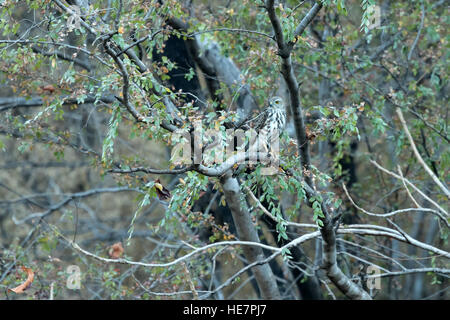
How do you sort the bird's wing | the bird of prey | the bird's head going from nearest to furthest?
the bird of prey
the bird's wing
the bird's head

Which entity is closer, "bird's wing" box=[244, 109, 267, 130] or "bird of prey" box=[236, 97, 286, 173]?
"bird of prey" box=[236, 97, 286, 173]

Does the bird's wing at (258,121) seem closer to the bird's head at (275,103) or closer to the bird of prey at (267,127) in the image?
the bird of prey at (267,127)

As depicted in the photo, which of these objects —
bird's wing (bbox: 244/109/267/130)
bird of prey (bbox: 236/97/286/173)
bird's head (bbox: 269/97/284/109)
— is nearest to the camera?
bird of prey (bbox: 236/97/286/173)

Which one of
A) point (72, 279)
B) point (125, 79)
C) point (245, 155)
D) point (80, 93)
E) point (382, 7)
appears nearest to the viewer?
point (125, 79)

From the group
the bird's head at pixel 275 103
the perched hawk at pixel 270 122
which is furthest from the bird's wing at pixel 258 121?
the bird's head at pixel 275 103

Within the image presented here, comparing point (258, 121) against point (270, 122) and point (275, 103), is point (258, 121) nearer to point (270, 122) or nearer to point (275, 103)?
point (270, 122)

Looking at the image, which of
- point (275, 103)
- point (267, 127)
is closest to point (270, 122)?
point (267, 127)

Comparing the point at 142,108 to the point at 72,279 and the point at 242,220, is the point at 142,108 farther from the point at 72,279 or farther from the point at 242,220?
the point at 72,279

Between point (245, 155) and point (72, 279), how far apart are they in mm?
2882

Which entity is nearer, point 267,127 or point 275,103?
point 267,127

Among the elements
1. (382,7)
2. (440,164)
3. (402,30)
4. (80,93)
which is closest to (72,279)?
(80,93)

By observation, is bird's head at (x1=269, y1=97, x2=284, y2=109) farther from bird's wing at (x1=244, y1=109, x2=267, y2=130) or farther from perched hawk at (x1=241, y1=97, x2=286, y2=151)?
bird's wing at (x1=244, y1=109, x2=267, y2=130)

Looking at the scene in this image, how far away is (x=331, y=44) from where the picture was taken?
18.8 feet

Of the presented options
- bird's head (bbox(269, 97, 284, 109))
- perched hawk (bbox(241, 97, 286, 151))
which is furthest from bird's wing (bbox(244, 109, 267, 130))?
bird's head (bbox(269, 97, 284, 109))
